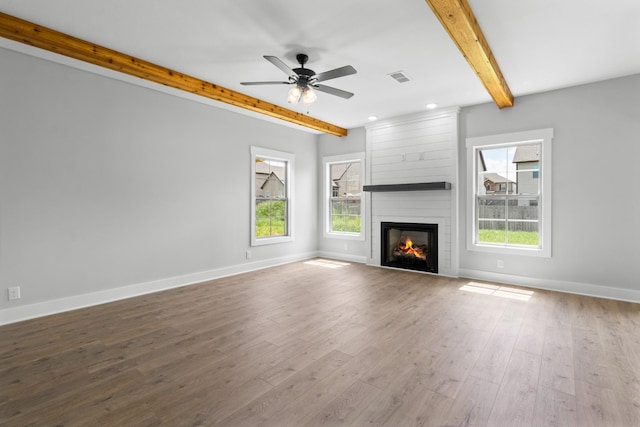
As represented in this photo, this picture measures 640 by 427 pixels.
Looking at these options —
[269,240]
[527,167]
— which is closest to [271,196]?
[269,240]

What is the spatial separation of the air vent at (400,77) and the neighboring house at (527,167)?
2224 millimetres

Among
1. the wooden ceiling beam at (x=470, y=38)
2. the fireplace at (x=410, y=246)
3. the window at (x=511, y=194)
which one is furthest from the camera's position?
the fireplace at (x=410, y=246)

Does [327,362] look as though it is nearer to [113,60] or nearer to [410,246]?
[113,60]

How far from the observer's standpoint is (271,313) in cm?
360

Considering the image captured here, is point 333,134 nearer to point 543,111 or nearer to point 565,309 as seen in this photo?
point 543,111

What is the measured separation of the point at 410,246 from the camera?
6148 mm

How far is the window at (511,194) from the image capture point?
464 cm

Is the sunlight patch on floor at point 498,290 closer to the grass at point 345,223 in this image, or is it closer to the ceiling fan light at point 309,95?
the grass at point 345,223

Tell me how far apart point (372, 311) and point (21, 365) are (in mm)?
3159

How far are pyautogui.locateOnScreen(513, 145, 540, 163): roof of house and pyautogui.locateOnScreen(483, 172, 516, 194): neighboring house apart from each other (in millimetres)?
328

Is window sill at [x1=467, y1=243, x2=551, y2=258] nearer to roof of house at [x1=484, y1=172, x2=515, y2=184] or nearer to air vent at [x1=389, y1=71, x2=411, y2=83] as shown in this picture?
roof of house at [x1=484, y1=172, x2=515, y2=184]

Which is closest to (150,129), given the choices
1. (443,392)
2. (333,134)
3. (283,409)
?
(333,134)

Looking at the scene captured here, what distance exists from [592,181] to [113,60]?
6.06 m

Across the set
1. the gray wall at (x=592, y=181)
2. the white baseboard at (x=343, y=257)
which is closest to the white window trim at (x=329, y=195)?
the white baseboard at (x=343, y=257)
